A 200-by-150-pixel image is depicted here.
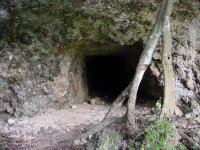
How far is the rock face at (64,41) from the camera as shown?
4.59 metres

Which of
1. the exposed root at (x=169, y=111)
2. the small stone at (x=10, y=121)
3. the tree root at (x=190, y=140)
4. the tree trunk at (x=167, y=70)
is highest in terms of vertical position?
the tree trunk at (x=167, y=70)

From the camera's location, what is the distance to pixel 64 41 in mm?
4996

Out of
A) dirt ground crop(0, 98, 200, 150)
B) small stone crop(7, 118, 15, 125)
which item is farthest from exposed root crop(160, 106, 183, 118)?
small stone crop(7, 118, 15, 125)

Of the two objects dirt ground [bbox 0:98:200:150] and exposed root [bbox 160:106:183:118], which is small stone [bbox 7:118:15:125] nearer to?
dirt ground [bbox 0:98:200:150]

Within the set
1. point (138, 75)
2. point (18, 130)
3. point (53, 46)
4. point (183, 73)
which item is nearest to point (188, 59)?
point (183, 73)

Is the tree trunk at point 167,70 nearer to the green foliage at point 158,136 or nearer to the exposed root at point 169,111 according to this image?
the exposed root at point 169,111

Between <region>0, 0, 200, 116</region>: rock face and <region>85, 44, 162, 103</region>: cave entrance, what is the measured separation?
344 mm

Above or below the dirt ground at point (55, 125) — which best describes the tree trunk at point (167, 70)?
above

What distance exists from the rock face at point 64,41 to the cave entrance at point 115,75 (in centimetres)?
34

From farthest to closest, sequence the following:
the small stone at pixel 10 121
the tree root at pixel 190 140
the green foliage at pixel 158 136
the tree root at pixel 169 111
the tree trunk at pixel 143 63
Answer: the small stone at pixel 10 121 → the tree root at pixel 169 111 → the tree trunk at pixel 143 63 → the tree root at pixel 190 140 → the green foliage at pixel 158 136

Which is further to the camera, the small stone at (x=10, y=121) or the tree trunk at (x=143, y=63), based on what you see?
the small stone at (x=10, y=121)

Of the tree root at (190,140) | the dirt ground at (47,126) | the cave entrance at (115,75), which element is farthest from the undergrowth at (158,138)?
the cave entrance at (115,75)

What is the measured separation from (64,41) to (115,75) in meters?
3.59

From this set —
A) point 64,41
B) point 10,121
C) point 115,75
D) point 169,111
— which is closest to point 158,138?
point 169,111
